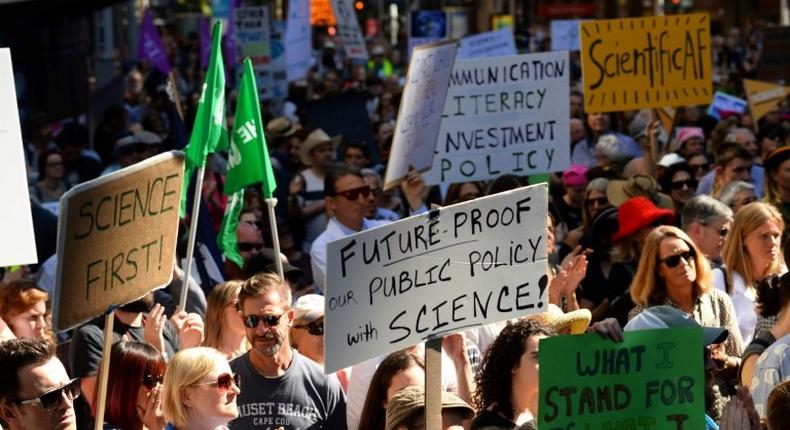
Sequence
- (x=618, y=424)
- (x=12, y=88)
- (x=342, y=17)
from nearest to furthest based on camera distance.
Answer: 1. (x=618, y=424)
2. (x=12, y=88)
3. (x=342, y=17)

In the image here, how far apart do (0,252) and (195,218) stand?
174 centimetres

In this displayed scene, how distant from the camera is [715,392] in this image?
6055 mm

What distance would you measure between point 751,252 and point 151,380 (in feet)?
11.2

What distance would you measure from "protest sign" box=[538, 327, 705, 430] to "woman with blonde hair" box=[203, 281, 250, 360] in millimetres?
2419

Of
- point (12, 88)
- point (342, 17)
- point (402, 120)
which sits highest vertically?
point (12, 88)

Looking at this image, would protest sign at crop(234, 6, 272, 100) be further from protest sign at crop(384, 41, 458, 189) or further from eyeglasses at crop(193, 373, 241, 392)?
eyeglasses at crop(193, 373, 241, 392)

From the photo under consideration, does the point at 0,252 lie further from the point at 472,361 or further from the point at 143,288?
the point at 472,361

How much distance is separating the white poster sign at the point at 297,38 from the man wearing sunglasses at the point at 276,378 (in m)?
17.1

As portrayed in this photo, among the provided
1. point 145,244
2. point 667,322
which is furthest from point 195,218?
point 667,322

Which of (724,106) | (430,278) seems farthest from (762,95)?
(430,278)

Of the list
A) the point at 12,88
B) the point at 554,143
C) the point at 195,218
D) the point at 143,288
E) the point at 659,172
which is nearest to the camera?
the point at 143,288

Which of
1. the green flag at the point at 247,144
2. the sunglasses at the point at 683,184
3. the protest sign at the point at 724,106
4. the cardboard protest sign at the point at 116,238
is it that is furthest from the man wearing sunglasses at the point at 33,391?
the protest sign at the point at 724,106

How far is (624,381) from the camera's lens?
16.8ft

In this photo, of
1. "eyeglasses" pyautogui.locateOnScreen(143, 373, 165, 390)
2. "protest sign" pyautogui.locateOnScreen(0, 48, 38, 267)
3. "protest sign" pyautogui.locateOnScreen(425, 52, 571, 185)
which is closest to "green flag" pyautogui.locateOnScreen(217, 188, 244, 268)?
"protest sign" pyautogui.locateOnScreen(425, 52, 571, 185)
